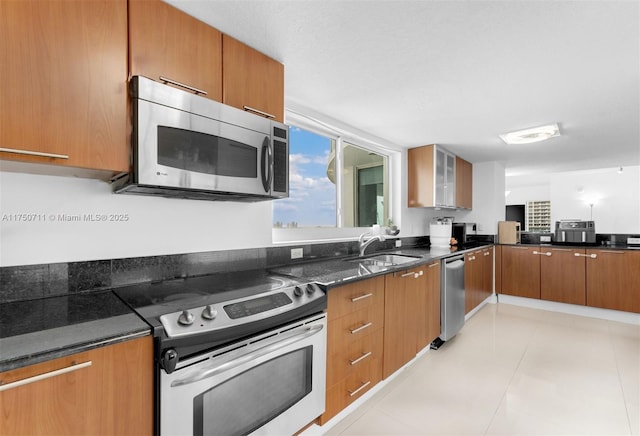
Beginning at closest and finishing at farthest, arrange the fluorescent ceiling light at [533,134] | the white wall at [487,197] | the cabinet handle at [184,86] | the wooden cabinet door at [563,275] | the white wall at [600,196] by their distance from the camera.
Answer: the cabinet handle at [184,86]
the fluorescent ceiling light at [533,134]
the wooden cabinet door at [563,275]
the white wall at [487,197]
the white wall at [600,196]

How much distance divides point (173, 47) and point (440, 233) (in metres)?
3.45

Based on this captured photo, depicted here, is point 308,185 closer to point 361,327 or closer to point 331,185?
point 331,185

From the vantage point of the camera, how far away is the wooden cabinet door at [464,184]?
4324 mm

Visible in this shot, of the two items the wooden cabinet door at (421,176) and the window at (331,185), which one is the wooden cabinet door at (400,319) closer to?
the window at (331,185)

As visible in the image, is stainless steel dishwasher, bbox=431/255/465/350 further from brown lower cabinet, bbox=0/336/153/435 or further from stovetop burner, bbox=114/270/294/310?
brown lower cabinet, bbox=0/336/153/435

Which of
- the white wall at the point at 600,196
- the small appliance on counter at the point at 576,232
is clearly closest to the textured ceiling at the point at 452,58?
the small appliance on counter at the point at 576,232

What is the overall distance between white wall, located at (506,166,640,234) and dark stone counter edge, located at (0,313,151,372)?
7.61 meters

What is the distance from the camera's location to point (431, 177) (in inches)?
144

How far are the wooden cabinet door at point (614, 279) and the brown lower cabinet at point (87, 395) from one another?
4947 millimetres

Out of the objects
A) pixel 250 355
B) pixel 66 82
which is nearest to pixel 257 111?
pixel 66 82

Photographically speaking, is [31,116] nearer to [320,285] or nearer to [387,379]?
[320,285]

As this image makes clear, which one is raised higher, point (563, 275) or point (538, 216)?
point (538, 216)

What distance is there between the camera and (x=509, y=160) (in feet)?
→ 14.9

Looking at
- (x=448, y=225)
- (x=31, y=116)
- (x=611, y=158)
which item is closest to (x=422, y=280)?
(x=448, y=225)
